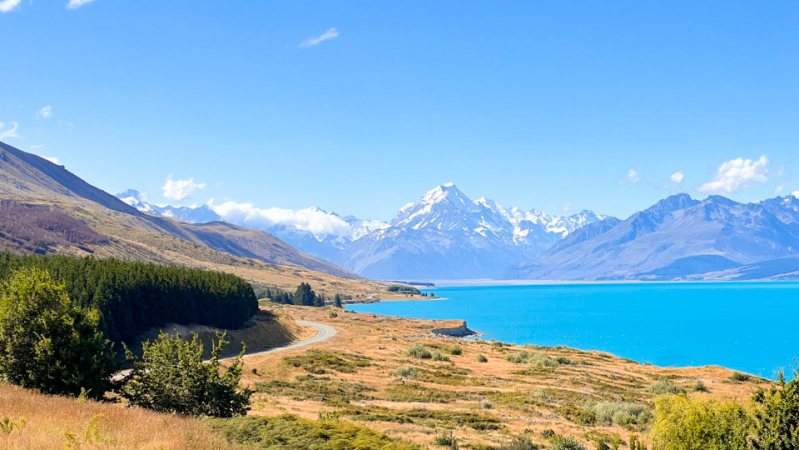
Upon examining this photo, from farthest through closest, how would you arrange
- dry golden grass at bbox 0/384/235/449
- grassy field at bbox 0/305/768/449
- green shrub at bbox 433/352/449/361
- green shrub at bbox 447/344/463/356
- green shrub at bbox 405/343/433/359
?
green shrub at bbox 447/344/463/356
green shrub at bbox 405/343/433/359
green shrub at bbox 433/352/449/361
grassy field at bbox 0/305/768/449
dry golden grass at bbox 0/384/235/449

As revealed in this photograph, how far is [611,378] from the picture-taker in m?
68.3

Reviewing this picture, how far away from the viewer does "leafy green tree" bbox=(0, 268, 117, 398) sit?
70.6 feet

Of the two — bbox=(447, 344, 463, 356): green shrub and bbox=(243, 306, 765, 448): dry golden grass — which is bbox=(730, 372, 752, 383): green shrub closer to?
bbox=(243, 306, 765, 448): dry golden grass

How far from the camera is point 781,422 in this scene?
17.5 m

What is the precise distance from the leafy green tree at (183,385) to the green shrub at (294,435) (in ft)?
9.52

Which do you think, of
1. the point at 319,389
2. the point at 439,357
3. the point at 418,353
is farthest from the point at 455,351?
the point at 319,389

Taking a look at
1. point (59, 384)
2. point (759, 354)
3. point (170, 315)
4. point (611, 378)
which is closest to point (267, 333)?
point (170, 315)

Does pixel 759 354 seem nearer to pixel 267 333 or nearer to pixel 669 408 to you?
pixel 267 333

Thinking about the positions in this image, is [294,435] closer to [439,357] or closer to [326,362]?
[326,362]

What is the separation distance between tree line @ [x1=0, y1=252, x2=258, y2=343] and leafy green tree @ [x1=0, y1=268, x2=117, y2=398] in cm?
4344

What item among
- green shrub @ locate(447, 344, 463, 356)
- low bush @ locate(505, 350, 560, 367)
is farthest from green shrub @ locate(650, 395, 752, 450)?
green shrub @ locate(447, 344, 463, 356)

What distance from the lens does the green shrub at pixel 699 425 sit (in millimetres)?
18938

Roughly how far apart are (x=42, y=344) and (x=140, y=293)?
6289 cm

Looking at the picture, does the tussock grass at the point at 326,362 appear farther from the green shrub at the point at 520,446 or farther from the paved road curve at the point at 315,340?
the green shrub at the point at 520,446
